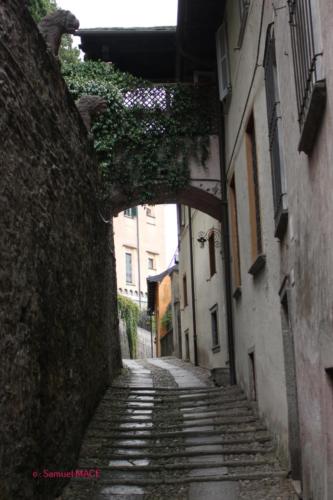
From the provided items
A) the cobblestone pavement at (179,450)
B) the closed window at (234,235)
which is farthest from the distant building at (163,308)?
the cobblestone pavement at (179,450)

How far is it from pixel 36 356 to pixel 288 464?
316cm

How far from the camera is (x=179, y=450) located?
27.7 ft

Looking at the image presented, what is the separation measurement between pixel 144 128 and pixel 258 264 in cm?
539

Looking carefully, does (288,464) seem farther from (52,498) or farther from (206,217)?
(206,217)

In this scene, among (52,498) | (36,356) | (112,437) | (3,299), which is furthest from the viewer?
(112,437)

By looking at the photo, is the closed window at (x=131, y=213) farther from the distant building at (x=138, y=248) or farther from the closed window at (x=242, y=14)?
the closed window at (x=242, y=14)

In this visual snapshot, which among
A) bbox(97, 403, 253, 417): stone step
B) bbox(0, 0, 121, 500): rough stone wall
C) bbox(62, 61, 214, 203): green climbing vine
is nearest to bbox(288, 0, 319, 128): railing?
bbox(0, 0, 121, 500): rough stone wall

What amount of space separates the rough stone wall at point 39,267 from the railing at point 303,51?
7.68ft

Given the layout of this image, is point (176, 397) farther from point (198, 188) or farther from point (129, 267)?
point (129, 267)

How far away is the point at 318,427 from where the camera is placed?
5305mm

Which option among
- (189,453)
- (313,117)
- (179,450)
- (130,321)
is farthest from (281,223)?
(130,321)

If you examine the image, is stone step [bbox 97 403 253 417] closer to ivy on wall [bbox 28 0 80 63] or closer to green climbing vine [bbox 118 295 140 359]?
ivy on wall [bbox 28 0 80 63]

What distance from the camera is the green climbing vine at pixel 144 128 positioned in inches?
506

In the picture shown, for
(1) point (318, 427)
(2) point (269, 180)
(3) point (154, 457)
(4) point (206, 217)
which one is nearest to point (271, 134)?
(2) point (269, 180)
